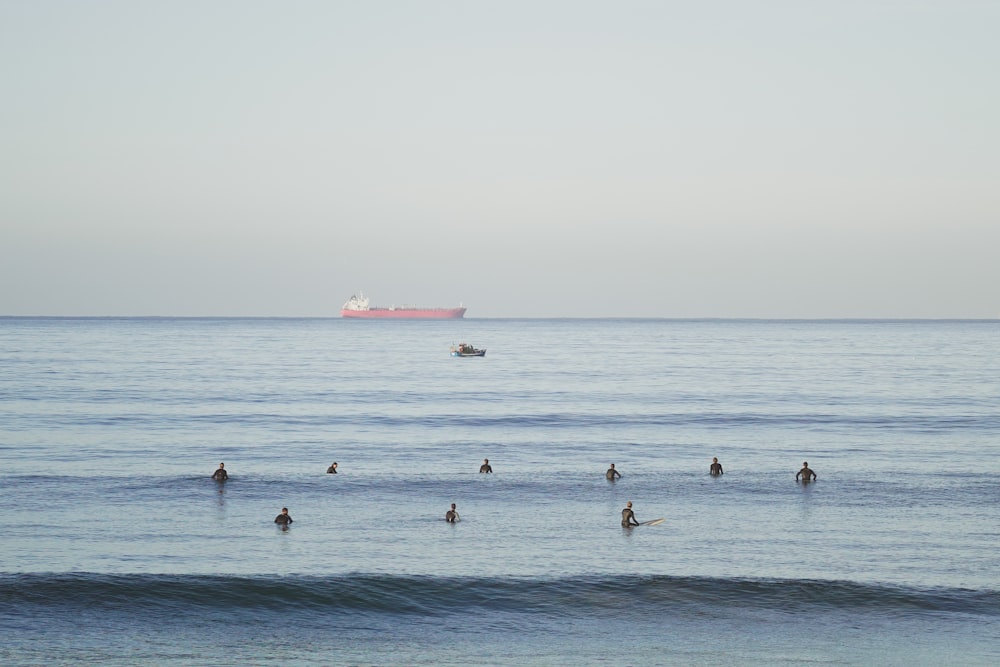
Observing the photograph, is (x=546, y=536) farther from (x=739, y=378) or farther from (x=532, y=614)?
(x=739, y=378)

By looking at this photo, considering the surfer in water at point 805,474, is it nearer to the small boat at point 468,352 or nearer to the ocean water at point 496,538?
the ocean water at point 496,538

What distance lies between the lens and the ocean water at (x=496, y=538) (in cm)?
3081

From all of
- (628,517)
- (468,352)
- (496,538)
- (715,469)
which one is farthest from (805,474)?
(468,352)

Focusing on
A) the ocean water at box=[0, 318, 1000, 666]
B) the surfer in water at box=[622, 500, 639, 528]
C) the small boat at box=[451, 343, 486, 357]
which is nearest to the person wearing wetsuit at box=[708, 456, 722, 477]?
the ocean water at box=[0, 318, 1000, 666]

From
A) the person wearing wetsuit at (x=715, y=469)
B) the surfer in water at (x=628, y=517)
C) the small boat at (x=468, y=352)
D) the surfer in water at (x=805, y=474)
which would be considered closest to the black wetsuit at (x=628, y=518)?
the surfer in water at (x=628, y=517)

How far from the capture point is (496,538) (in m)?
41.6

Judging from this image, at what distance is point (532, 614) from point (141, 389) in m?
84.5

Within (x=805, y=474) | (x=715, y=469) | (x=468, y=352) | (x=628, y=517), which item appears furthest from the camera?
(x=468, y=352)

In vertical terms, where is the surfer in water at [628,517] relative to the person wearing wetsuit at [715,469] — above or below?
below

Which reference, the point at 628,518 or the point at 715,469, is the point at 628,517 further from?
the point at 715,469

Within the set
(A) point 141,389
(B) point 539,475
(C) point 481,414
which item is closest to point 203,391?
(A) point 141,389

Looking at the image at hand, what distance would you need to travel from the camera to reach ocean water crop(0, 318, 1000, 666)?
30.8 metres

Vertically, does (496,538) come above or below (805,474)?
below

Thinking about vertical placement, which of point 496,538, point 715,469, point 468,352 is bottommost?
point 496,538
